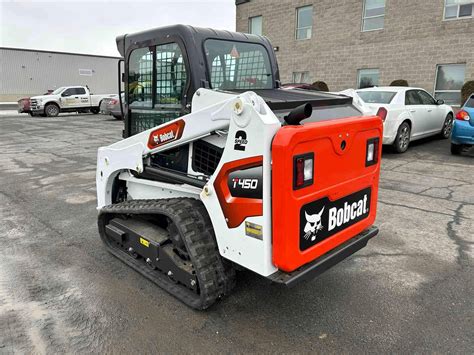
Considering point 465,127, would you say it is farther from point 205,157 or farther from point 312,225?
point 205,157

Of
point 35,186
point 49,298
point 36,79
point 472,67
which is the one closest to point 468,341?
point 49,298

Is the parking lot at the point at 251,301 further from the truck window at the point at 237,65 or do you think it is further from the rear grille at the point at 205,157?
the truck window at the point at 237,65

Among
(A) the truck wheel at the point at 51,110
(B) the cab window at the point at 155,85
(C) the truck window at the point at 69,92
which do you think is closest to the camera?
(B) the cab window at the point at 155,85

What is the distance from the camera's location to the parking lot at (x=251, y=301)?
2557 mm

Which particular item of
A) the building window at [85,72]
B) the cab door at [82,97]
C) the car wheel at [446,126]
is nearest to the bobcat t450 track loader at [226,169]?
the car wheel at [446,126]

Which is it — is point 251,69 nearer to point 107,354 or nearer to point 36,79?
point 107,354

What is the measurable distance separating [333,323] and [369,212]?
0.93m

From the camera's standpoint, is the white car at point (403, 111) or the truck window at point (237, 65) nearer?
the truck window at point (237, 65)

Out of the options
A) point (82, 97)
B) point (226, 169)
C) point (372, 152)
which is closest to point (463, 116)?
point (372, 152)

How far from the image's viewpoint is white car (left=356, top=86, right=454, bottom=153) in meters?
8.57

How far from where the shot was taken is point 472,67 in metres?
14.1

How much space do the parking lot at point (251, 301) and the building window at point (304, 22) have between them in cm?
1578

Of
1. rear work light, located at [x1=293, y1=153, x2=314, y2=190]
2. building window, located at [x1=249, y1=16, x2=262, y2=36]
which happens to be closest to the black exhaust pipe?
rear work light, located at [x1=293, y1=153, x2=314, y2=190]

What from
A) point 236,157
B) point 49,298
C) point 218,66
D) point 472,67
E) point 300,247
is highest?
point 472,67
